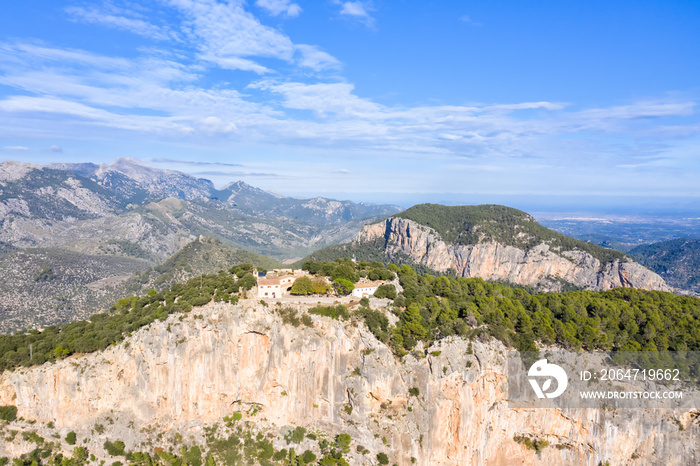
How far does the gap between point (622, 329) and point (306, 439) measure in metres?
49.4

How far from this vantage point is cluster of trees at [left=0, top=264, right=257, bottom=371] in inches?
1951

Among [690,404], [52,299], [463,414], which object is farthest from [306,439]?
[52,299]

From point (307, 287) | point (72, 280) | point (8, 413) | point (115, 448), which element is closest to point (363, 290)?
point (307, 287)

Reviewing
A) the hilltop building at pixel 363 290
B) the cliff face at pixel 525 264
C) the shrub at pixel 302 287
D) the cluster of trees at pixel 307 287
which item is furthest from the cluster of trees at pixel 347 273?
the cliff face at pixel 525 264

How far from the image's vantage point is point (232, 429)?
48.2 meters

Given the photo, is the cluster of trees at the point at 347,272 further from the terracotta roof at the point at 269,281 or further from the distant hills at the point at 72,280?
the distant hills at the point at 72,280

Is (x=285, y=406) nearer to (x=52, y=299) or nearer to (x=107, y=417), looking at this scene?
(x=107, y=417)

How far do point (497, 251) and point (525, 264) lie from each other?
12211 mm

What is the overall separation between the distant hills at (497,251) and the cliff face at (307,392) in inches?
4317

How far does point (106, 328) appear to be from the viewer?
53969mm

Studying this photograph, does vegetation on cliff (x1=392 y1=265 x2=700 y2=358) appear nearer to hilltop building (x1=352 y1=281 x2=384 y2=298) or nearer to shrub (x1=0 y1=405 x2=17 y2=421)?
hilltop building (x1=352 y1=281 x2=384 y2=298)

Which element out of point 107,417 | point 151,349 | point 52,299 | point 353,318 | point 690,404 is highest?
point 353,318

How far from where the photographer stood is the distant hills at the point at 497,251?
13900 cm

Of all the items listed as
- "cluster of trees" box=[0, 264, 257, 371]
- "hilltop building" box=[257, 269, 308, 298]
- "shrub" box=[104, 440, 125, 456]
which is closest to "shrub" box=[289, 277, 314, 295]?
"hilltop building" box=[257, 269, 308, 298]
